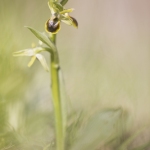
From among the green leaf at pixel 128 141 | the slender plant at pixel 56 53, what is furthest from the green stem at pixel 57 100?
the green leaf at pixel 128 141

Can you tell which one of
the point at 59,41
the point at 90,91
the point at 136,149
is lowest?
the point at 136,149

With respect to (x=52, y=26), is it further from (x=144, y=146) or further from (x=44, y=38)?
(x=144, y=146)

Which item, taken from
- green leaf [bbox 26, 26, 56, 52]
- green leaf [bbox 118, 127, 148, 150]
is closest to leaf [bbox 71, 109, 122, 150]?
green leaf [bbox 118, 127, 148, 150]

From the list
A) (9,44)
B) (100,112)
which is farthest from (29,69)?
(100,112)

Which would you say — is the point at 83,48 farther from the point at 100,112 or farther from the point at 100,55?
the point at 100,112

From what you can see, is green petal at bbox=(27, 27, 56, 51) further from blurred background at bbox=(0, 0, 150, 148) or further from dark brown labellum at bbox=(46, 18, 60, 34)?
blurred background at bbox=(0, 0, 150, 148)

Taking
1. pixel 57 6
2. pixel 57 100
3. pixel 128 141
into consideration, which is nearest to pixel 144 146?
pixel 128 141
